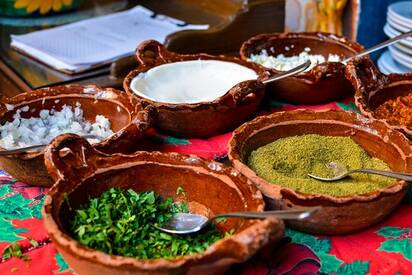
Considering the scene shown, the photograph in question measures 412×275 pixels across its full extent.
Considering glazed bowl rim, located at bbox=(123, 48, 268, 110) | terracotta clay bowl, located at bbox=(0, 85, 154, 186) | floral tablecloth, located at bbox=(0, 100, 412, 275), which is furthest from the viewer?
glazed bowl rim, located at bbox=(123, 48, 268, 110)

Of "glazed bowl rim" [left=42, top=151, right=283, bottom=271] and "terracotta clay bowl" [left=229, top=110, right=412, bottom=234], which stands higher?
"glazed bowl rim" [left=42, top=151, right=283, bottom=271]

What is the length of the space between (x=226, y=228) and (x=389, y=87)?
0.53 m

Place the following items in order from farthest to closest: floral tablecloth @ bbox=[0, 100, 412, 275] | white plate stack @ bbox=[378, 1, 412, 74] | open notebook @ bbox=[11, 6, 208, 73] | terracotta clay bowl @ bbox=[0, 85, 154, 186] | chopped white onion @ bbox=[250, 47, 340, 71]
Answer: open notebook @ bbox=[11, 6, 208, 73], white plate stack @ bbox=[378, 1, 412, 74], chopped white onion @ bbox=[250, 47, 340, 71], terracotta clay bowl @ bbox=[0, 85, 154, 186], floral tablecloth @ bbox=[0, 100, 412, 275]

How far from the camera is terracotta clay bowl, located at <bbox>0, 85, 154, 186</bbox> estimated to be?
32.9 inches

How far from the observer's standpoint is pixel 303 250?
74 centimetres

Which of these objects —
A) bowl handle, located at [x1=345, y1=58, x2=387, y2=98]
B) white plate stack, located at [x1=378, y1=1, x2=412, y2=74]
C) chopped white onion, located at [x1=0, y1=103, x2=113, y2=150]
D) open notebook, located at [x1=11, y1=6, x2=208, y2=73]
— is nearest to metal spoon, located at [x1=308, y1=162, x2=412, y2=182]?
bowl handle, located at [x1=345, y1=58, x2=387, y2=98]

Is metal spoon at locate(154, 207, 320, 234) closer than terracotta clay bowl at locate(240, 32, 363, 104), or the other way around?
metal spoon at locate(154, 207, 320, 234)

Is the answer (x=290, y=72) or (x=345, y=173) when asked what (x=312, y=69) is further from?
(x=345, y=173)

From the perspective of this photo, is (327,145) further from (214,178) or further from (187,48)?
(187,48)

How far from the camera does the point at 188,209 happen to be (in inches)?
30.6

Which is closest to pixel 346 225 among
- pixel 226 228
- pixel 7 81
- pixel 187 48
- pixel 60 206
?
pixel 226 228

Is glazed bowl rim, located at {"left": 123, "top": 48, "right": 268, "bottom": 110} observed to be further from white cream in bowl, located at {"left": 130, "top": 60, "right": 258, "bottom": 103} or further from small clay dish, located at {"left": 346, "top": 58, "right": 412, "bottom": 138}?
small clay dish, located at {"left": 346, "top": 58, "right": 412, "bottom": 138}

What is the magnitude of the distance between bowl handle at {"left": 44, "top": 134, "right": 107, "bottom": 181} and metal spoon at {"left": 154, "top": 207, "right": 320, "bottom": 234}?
0.42 feet

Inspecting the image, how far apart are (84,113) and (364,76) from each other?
52 centimetres
